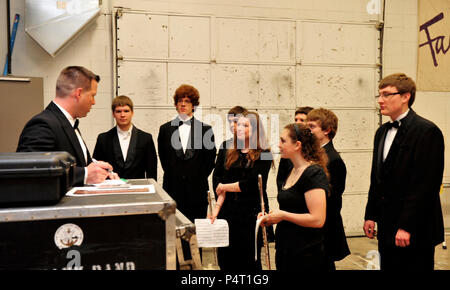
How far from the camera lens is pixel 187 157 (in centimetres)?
365

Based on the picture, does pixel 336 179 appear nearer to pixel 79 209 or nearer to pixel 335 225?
pixel 335 225

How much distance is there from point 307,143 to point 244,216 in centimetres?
84

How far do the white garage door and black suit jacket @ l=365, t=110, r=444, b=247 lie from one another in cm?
262

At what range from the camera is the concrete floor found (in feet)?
13.0

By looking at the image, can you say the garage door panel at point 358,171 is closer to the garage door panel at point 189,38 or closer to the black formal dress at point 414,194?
the garage door panel at point 189,38

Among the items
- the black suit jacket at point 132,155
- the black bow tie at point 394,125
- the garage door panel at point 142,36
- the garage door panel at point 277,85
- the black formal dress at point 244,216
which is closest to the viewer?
the black bow tie at point 394,125

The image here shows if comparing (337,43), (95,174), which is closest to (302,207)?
(95,174)

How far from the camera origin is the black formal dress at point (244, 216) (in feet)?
9.29

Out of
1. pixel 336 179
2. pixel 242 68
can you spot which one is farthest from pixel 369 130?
pixel 336 179

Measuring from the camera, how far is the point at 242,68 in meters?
4.87

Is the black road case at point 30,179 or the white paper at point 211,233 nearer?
the black road case at point 30,179

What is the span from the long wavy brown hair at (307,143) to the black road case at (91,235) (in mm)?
1023

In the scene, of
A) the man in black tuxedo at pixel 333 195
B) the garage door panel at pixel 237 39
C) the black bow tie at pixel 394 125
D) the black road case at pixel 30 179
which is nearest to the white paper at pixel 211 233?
the man in black tuxedo at pixel 333 195

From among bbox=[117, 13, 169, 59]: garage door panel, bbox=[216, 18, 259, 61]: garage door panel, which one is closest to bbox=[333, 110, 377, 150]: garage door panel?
bbox=[216, 18, 259, 61]: garage door panel
